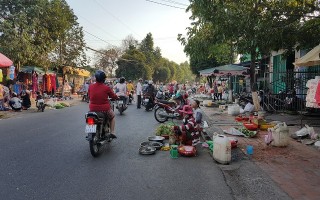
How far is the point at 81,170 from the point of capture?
5727mm

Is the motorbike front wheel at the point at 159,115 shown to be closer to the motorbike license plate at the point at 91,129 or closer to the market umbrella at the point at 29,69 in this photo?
the motorbike license plate at the point at 91,129

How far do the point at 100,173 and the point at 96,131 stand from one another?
146cm

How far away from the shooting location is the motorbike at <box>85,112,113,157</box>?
659 cm

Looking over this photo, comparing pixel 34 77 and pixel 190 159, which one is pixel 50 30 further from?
pixel 190 159

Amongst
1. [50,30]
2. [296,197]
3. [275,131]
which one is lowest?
[296,197]

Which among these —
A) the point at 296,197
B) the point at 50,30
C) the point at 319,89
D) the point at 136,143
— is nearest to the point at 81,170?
the point at 136,143

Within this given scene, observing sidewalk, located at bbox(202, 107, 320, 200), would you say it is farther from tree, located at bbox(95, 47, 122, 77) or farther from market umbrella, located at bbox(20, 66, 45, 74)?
tree, located at bbox(95, 47, 122, 77)

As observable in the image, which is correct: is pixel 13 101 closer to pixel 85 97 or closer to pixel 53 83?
pixel 85 97

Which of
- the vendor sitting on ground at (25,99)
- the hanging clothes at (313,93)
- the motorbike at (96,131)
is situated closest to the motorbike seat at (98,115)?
the motorbike at (96,131)

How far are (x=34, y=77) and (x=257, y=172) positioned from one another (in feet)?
80.5

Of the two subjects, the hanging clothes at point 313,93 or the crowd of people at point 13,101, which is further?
the crowd of people at point 13,101

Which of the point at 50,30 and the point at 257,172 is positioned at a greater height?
the point at 50,30

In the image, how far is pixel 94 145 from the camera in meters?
6.74

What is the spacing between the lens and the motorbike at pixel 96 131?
6.59 m
